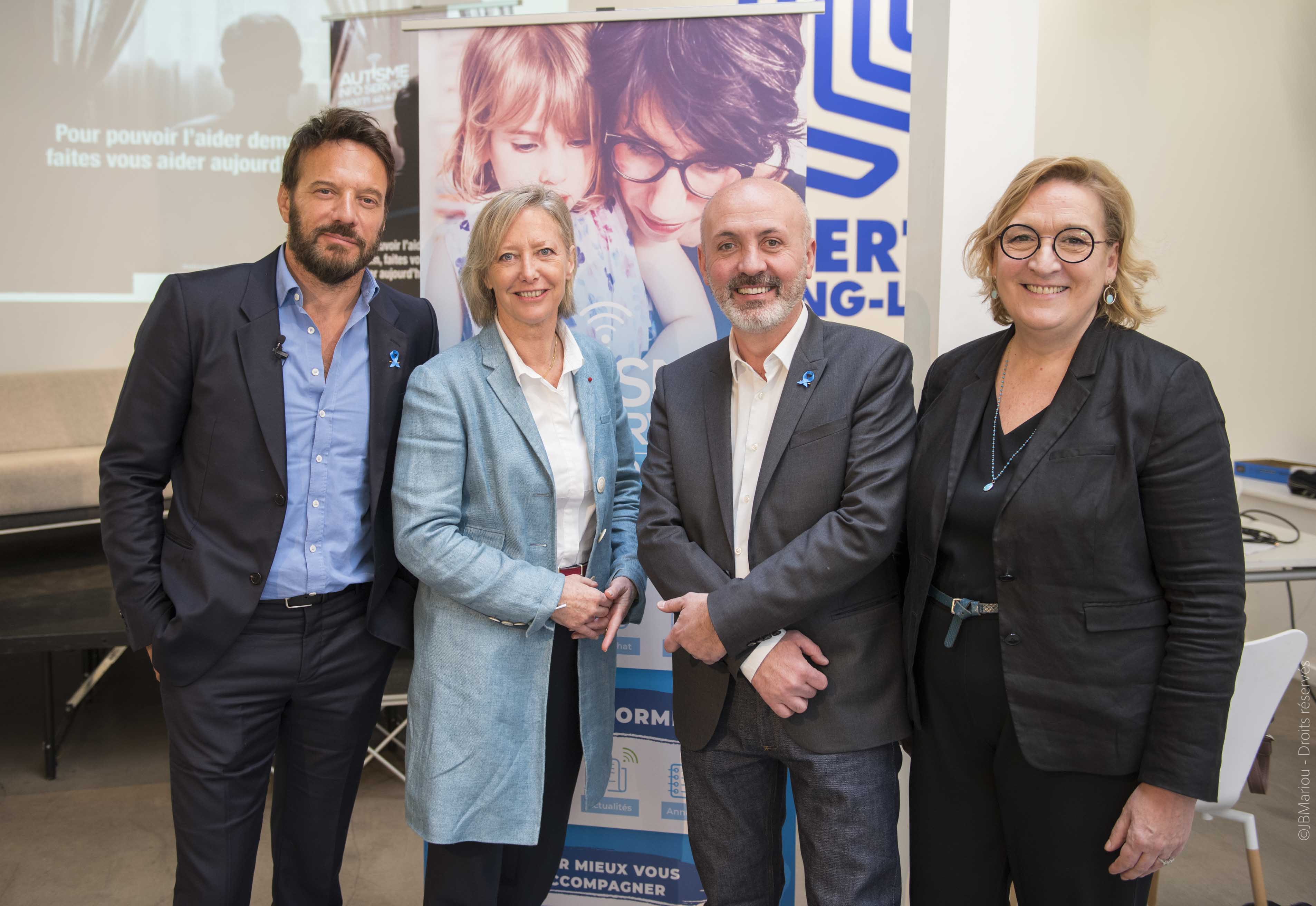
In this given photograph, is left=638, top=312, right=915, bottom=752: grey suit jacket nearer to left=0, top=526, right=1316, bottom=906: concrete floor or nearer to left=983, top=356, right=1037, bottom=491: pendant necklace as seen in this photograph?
left=983, top=356, right=1037, bottom=491: pendant necklace

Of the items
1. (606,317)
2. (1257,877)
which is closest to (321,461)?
(606,317)

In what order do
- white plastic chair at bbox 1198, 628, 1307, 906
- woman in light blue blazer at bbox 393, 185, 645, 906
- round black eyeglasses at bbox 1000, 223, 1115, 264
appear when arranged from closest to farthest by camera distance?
round black eyeglasses at bbox 1000, 223, 1115, 264, woman in light blue blazer at bbox 393, 185, 645, 906, white plastic chair at bbox 1198, 628, 1307, 906

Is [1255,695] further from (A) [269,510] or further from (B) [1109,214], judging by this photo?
(A) [269,510]

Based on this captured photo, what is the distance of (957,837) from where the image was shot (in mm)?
1677

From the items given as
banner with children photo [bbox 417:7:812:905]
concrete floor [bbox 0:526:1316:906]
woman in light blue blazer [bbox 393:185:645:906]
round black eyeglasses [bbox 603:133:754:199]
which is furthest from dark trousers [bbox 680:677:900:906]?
concrete floor [bbox 0:526:1316:906]

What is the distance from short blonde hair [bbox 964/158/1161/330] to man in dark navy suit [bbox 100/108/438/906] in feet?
4.60

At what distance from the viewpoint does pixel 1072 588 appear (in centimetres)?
151

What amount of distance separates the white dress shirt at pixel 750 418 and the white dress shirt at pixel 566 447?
391 mm

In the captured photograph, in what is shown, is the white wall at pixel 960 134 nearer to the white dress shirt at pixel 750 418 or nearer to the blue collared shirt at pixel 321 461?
the white dress shirt at pixel 750 418

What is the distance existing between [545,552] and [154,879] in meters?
2.32

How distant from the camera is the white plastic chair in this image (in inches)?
87.0

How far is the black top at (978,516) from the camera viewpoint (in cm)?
160

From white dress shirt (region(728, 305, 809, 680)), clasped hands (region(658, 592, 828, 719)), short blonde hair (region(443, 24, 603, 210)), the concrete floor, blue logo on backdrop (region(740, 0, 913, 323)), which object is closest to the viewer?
clasped hands (region(658, 592, 828, 719))

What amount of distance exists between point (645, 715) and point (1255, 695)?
1.61 meters
